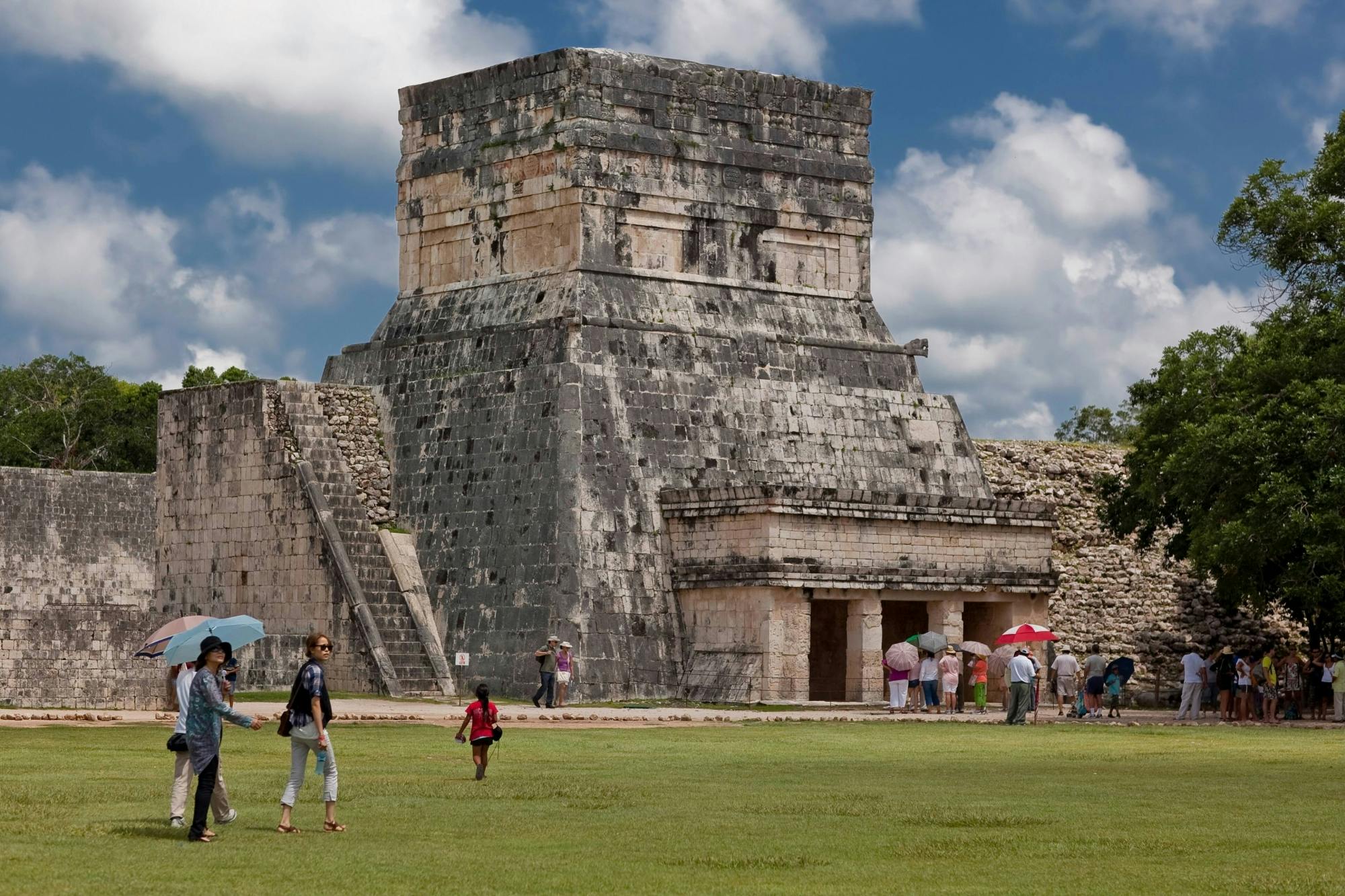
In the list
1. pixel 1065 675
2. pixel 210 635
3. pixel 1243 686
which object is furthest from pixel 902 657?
pixel 210 635

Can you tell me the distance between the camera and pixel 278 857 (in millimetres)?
13094

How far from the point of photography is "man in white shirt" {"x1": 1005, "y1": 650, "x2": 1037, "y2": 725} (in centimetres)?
2838

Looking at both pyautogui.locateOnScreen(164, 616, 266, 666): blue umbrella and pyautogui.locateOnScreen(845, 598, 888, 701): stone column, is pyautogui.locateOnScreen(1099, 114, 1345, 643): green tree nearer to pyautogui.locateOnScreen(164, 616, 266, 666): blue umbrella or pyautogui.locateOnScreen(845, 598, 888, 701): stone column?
pyautogui.locateOnScreen(845, 598, 888, 701): stone column

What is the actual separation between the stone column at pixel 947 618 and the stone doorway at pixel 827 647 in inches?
110

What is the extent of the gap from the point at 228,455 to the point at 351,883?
24.5 metres

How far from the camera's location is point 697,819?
15281mm

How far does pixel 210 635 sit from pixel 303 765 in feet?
8.24

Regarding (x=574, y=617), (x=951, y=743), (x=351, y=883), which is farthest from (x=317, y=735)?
(x=574, y=617)

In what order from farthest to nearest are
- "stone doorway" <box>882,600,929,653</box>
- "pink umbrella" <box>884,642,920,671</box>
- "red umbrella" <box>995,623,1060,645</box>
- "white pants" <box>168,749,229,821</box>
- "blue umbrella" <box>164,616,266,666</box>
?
"stone doorway" <box>882,600,929,653</box>
"pink umbrella" <box>884,642,920,671</box>
"red umbrella" <box>995,623,1060,645</box>
"blue umbrella" <box>164,616,266,666</box>
"white pants" <box>168,749,229,821</box>

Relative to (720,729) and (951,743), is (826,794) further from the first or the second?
(720,729)

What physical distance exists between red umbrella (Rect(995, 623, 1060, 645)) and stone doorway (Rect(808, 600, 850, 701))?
6.07 m

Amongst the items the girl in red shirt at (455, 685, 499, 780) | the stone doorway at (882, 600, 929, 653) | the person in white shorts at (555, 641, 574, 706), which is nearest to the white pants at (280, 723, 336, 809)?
the girl in red shirt at (455, 685, 499, 780)

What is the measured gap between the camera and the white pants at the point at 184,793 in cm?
1454

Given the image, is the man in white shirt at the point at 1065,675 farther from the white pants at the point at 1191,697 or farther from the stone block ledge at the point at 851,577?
the stone block ledge at the point at 851,577
